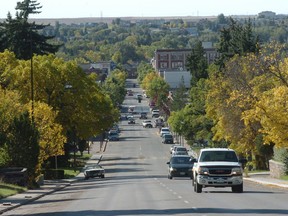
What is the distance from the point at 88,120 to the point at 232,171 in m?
51.1

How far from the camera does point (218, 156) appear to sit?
4359 centimetres

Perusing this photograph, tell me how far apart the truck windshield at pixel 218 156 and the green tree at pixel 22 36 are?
65.0 metres

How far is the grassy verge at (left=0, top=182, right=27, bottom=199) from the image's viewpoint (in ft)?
168

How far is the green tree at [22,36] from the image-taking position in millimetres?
109500

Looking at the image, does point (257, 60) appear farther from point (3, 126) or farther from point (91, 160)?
point (91, 160)

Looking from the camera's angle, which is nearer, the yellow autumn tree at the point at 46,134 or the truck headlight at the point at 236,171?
the truck headlight at the point at 236,171

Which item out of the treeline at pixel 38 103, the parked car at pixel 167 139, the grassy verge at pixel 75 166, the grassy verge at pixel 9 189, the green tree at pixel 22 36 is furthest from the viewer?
the parked car at pixel 167 139

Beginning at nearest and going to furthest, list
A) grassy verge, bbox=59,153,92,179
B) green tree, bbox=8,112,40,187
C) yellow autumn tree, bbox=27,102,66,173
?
green tree, bbox=8,112,40,187 → yellow autumn tree, bbox=27,102,66,173 → grassy verge, bbox=59,153,92,179

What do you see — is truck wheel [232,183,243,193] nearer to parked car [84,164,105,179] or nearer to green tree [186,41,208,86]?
parked car [84,164,105,179]

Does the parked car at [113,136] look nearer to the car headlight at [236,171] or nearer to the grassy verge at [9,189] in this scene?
the grassy verge at [9,189]

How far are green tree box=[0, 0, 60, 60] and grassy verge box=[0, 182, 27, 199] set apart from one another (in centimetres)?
5027

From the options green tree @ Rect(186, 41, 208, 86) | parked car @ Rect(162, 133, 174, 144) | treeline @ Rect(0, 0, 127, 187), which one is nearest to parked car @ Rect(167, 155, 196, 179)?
treeline @ Rect(0, 0, 127, 187)

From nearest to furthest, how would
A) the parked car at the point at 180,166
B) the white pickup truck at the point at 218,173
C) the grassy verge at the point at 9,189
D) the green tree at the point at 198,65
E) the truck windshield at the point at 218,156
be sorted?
the white pickup truck at the point at 218,173 → the truck windshield at the point at 218,156 → the grassy verge at the point at 9,189 → the parked car at the point at 180,166 → the green tree at the point at 198,65

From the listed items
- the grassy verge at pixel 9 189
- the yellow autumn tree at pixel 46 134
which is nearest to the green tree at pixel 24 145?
the grassy verge at pixel 9 189
